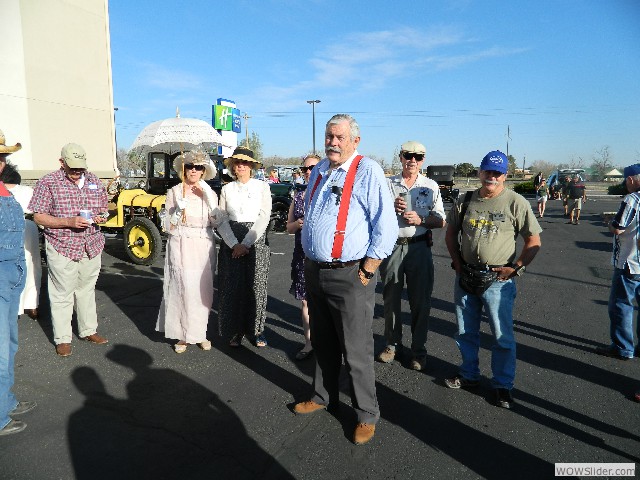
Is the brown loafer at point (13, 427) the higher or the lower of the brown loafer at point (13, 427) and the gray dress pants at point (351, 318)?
the lower

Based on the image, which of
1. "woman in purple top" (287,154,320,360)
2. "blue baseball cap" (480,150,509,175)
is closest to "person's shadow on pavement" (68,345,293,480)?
"woman in purple top" (287,154,320,360)

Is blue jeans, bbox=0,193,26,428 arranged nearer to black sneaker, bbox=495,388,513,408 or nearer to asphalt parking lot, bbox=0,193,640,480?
asphalt parking lot, bbox=0,193,640,480

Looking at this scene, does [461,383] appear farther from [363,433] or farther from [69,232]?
[69,232]

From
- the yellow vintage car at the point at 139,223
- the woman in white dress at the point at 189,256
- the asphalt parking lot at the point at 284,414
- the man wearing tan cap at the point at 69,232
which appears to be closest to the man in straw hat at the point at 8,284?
the asphalt parking lot at the point at 284,414

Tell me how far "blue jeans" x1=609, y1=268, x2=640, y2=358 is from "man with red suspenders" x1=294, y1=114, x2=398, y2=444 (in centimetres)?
260

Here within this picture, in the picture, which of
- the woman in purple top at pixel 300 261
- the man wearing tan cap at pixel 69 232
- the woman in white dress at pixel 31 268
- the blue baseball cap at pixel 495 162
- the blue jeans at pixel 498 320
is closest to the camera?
the blue baseball cap at pixel 495 162

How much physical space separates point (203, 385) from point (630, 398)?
10.8 feet

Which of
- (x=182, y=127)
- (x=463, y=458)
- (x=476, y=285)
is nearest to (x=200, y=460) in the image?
(x=463, y=458)

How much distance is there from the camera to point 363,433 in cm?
266

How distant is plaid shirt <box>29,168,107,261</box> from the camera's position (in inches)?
147

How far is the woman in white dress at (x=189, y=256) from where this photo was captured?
13.1 feet

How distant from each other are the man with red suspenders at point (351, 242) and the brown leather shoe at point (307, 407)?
0.37 meters

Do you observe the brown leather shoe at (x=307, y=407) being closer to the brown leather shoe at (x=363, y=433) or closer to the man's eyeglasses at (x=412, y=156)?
the brown leather shoe at (x=363, y=433)

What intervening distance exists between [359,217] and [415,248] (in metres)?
1.15
